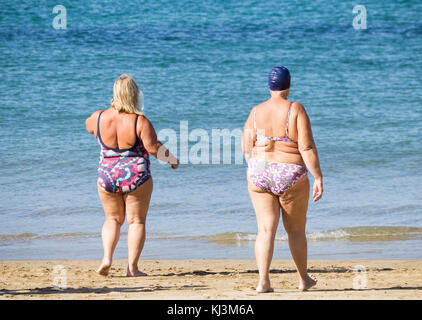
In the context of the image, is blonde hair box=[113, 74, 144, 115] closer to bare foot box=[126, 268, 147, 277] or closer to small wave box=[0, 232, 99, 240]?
bare foot box=[126, 268, 147, 277]

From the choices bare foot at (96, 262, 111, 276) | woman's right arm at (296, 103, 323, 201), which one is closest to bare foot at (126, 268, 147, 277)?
bare foot at (96, 262, 111, 276)

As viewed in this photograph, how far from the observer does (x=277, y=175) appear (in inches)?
169

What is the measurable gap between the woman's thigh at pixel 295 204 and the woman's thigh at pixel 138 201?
117 cm

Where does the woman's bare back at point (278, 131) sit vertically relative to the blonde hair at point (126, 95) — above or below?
below

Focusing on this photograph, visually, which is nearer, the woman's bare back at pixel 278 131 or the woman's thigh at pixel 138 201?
the woman's bare back at pixel 278 131

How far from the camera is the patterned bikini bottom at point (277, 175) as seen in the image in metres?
4.30

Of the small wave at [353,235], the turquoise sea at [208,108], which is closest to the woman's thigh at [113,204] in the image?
the turquoise sea at [208,108]

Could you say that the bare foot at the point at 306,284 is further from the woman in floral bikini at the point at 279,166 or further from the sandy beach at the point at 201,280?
the woman in floral bikini at the point at 279,166

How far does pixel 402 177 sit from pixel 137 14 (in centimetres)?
1413

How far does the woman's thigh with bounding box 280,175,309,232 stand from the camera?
4.33 metres

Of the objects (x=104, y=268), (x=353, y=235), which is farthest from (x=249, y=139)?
(x=353, y=235)

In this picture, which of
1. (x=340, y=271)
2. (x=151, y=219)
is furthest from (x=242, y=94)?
(x=340, y=271)

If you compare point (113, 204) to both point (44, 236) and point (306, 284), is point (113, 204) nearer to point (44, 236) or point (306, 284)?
point (306, 284)

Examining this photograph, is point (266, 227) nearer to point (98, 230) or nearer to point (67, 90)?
point (98, 230)
